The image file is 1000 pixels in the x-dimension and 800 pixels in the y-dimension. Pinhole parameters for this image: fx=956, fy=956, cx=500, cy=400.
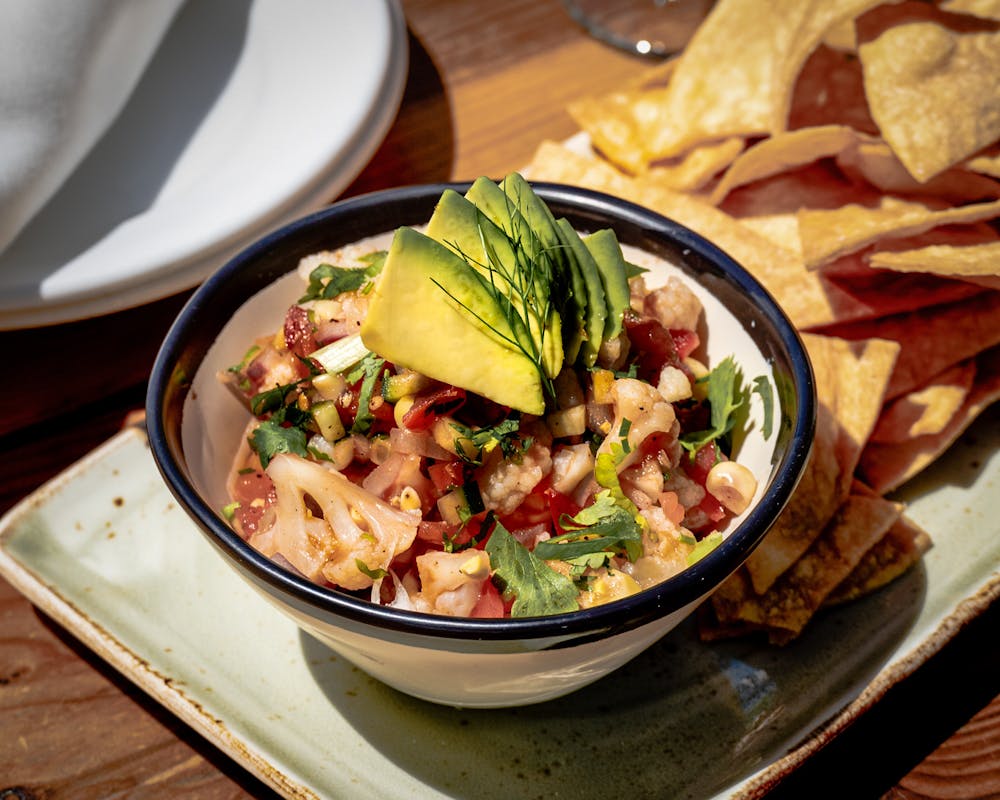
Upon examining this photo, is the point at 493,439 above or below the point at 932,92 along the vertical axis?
above

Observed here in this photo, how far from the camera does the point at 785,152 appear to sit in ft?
7.39

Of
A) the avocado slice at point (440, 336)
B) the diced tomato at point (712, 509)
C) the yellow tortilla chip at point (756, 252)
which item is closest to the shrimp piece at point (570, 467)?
the avocado slice at point (440, 336)

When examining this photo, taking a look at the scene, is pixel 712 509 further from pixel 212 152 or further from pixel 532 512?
pixel 212 152

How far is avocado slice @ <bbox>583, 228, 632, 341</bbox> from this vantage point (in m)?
1.45

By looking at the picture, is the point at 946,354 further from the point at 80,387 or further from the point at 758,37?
the point at 80,387

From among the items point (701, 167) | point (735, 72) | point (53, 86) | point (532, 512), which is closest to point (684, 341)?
point (532, 512)

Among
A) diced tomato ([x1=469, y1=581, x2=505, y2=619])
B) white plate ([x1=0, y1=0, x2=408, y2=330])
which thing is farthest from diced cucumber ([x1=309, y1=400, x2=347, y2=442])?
white plate ([x1=0, y1=0, x2=408, y2=330])

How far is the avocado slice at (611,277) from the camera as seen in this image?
4.75 feet

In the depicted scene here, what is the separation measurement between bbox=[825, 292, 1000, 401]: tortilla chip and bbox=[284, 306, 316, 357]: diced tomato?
4.10 ft

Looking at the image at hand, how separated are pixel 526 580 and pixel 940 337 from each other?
4.18 ft

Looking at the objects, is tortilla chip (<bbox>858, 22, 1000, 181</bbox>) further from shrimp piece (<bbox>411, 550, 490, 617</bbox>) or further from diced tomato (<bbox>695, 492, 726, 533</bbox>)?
shrimp piece (<bbox>411, 550, 490, 617</bbox>)

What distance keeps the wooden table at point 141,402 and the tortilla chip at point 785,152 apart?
73 cm

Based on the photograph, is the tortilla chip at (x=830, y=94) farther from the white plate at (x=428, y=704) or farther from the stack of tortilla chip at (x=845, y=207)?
the white plate at (x=428, y=704)

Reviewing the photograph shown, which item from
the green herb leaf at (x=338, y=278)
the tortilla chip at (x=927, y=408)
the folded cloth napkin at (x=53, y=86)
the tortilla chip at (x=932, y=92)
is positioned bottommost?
the tortilla chip at (x=927, y=408)
